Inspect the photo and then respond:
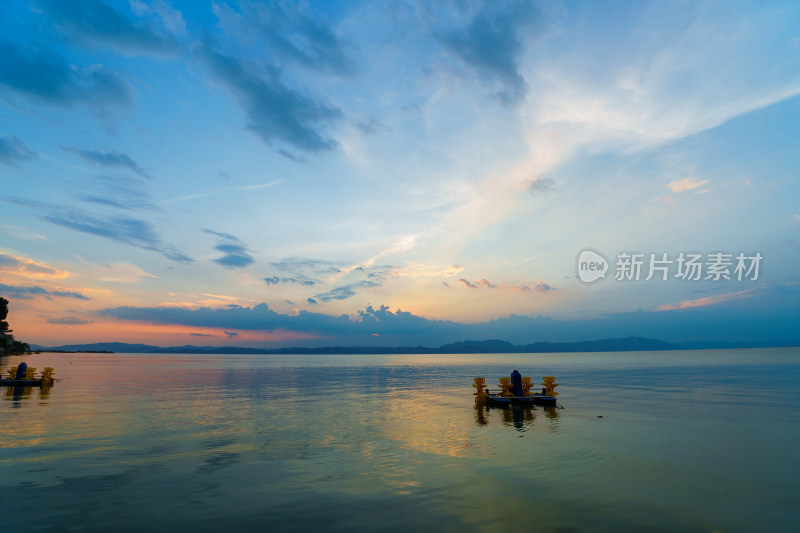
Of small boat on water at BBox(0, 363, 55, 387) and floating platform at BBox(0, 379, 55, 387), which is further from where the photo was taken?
small boat on water at BBox(0, 363, 55, 387)

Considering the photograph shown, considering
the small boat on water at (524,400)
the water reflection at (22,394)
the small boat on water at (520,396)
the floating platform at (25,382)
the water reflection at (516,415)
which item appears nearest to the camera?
the water reflection at (516,415)

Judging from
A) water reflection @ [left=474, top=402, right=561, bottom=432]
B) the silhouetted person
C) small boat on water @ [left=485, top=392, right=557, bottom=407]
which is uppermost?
the silhouetted person

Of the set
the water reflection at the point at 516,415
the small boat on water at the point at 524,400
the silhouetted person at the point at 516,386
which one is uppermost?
the silhouetted person at the point at 516,386

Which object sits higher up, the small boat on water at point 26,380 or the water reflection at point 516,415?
the small boat on water at point 26,380

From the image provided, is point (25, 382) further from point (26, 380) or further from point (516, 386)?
point (516, 386)

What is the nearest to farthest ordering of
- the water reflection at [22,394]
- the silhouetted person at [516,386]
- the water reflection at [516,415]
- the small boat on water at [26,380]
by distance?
the water reflection at [516,415] → the water reflection at [22,394] → the silhouetted person at [516,386] → the small boat on water at [26,380]

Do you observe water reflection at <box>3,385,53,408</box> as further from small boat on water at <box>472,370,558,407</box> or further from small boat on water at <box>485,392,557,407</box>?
small boat on water at <box>485,392,557,407</box>

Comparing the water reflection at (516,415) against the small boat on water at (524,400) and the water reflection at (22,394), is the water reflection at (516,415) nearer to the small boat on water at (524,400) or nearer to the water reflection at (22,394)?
the small boat on water at (524,400)

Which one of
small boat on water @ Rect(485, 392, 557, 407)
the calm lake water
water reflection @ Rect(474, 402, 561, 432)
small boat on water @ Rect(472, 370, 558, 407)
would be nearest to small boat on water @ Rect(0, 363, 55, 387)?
the calm lake water

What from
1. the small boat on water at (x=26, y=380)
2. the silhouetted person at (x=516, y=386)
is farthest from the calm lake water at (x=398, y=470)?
the small boat on water at (x=26, y=380)

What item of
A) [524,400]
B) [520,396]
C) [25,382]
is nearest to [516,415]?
[524,400]

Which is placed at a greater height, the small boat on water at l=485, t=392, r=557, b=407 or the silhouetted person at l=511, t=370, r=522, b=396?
the silhouetted person at l=511, t=370, r=522, b=396

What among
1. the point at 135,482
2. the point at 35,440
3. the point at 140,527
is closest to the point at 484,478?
the point at 140,527

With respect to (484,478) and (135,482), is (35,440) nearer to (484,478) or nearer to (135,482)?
(135,482)
